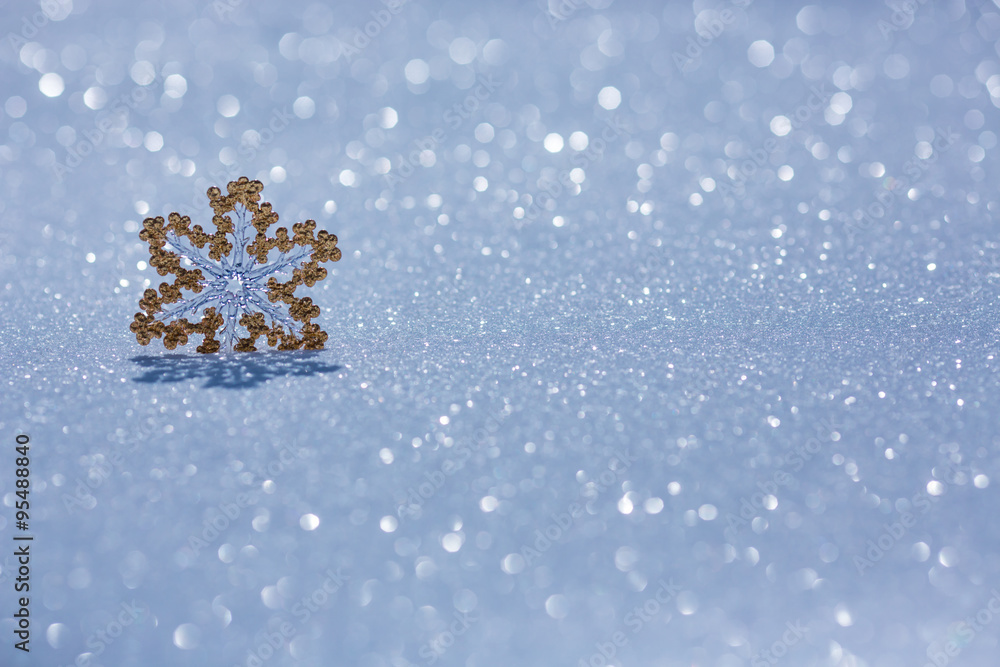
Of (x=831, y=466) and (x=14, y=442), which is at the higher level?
(x=14, y=442)

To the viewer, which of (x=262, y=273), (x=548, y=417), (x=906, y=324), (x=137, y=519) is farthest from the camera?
(x=906, y=324)

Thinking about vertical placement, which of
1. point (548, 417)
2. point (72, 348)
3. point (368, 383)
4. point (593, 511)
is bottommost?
point (593, 511)

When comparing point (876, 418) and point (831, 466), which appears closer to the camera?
point (831, 466)

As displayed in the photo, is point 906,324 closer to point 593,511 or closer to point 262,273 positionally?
point 593,511

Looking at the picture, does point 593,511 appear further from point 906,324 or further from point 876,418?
point 906,324

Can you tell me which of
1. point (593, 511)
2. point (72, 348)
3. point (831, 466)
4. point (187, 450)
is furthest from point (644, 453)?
point (72, 348)

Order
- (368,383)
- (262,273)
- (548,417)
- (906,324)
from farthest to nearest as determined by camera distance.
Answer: (906,324), (262,273), (368,383), (548,417)
